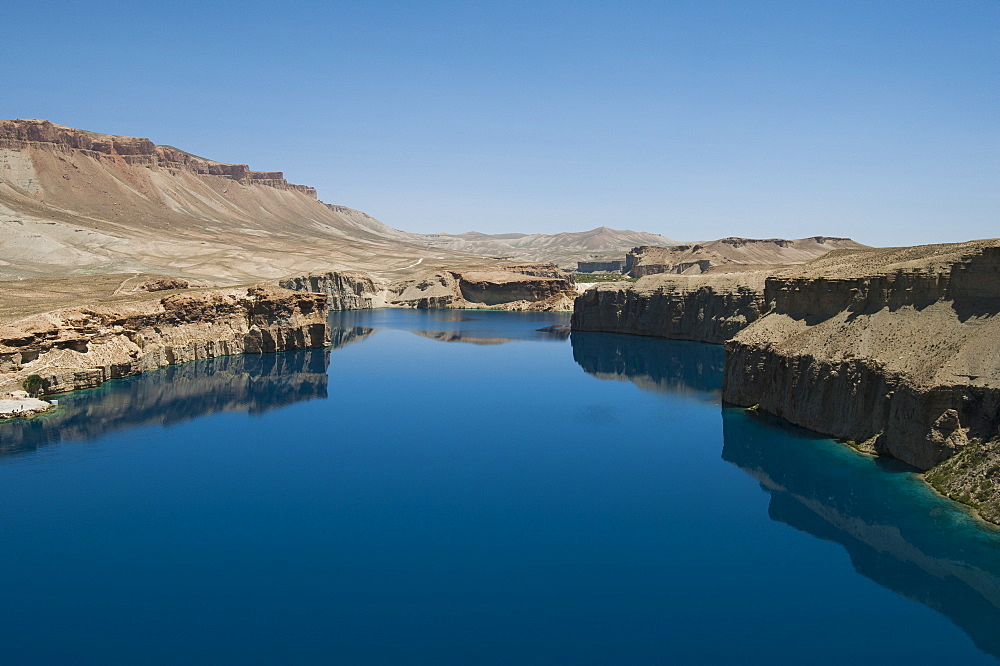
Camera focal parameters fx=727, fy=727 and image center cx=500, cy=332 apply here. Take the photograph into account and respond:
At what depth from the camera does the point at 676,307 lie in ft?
342

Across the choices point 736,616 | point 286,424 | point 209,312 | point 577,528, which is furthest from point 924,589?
point 209,312

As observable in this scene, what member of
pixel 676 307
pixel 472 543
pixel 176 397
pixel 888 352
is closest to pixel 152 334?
pixel 176 397

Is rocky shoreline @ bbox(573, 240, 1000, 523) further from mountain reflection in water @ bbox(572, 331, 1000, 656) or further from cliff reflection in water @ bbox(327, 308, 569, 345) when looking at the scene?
cliff reflection in water @ bbox(327, 308, 569, 345)

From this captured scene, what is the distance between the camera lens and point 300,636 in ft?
73.3

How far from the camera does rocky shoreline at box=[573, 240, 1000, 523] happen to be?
3366cm

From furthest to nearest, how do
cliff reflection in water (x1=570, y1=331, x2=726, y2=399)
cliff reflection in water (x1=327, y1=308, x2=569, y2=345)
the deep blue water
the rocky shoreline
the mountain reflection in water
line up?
cliff reflection in water (x1=327, y1=308, x2=569, y2=345) < cliff reflection in water (x1=570, y1=331, x2=726, y2=399) < the rocky shoreline < the mountain reflection in water < the deep blue water

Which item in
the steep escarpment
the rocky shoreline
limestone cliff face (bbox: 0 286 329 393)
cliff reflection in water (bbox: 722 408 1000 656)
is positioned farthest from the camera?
limestone cliff face (bbox: 0 286 329 393)

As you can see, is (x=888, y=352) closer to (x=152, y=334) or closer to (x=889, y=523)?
(x=889, y=523)

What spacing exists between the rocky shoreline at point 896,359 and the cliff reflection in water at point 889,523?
1.58 m

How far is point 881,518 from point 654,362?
5218 centimetres

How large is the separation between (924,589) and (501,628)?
15.4 metres

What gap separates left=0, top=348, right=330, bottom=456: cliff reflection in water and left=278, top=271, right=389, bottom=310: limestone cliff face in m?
73.2

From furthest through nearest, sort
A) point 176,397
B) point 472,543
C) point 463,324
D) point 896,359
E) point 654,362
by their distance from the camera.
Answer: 1. point 463,324
2. point 654,362
3. point 176,397
4. point 896,359
5. point 472,543

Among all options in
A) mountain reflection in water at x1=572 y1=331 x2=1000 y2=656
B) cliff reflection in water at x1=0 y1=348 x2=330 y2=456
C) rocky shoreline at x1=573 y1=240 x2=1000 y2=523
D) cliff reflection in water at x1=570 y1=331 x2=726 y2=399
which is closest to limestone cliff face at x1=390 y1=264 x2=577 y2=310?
cliff reflection in water at x1=570 y1=331 x2=726 y2=399
